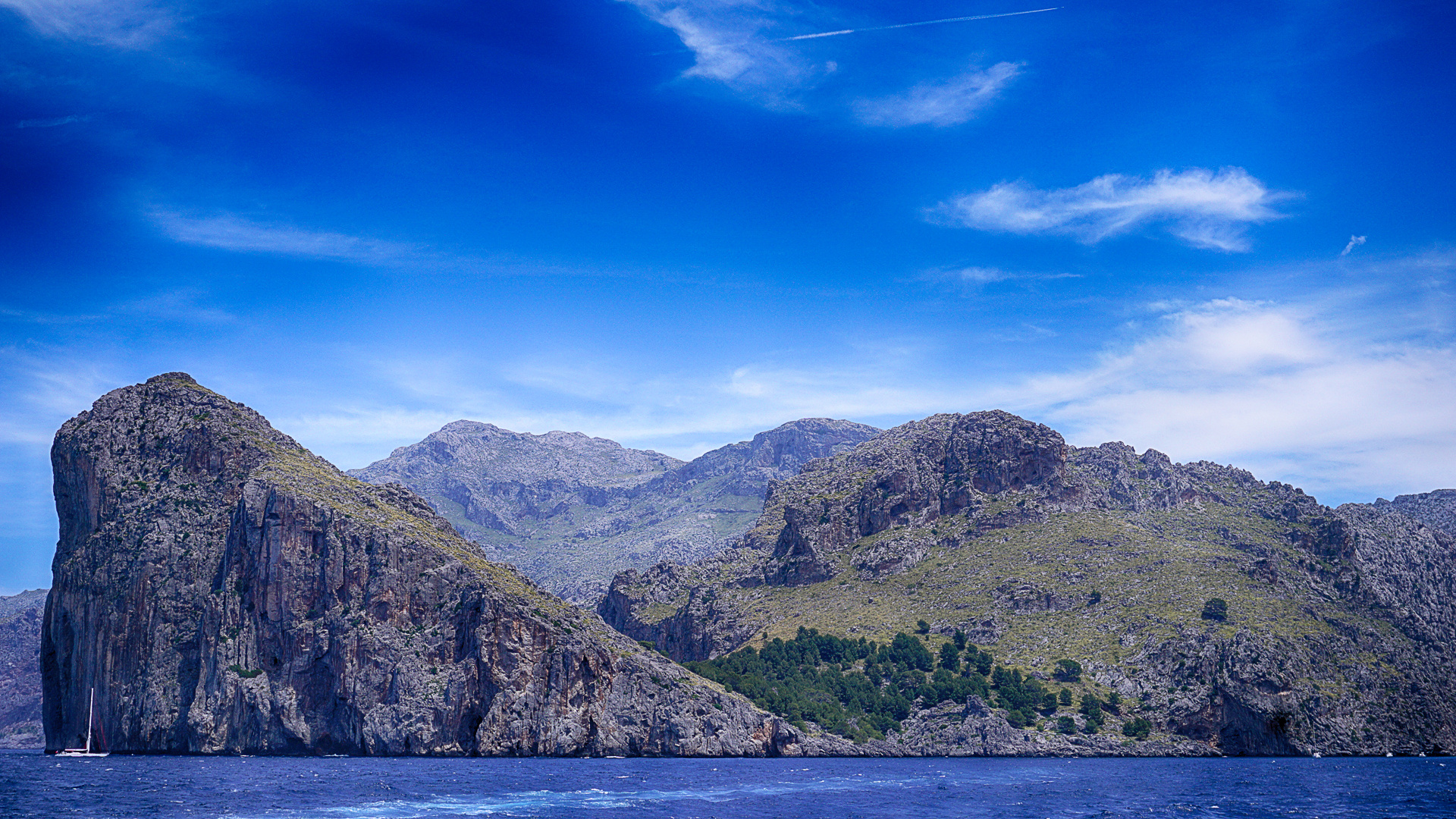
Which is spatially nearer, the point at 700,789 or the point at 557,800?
the point at 557,800

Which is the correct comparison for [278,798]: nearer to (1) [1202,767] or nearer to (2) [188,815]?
(2) [188,815]

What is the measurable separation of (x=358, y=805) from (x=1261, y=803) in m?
92.3

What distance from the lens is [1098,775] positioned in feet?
511

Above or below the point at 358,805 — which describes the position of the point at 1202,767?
below

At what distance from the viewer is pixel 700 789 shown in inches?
5138

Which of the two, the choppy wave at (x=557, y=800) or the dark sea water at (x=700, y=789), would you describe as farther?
the dark sea water at (x=700, y=789)

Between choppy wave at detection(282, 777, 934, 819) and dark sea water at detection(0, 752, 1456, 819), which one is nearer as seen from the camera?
choppy wave at detection(282, 777, 934, 819)

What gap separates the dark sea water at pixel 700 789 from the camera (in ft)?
338

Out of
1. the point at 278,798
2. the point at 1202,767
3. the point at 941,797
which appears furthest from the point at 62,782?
the point at 1202,767

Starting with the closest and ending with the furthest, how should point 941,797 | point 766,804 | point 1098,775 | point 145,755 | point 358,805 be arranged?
point 358,805, point 766,804, point 941,797, point 1098,775, point 145,755

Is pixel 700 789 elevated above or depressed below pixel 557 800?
below

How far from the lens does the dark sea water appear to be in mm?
102875

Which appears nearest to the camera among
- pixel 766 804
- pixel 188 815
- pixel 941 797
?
pixel 188 815

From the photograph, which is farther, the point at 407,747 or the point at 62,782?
the point at 407,747
